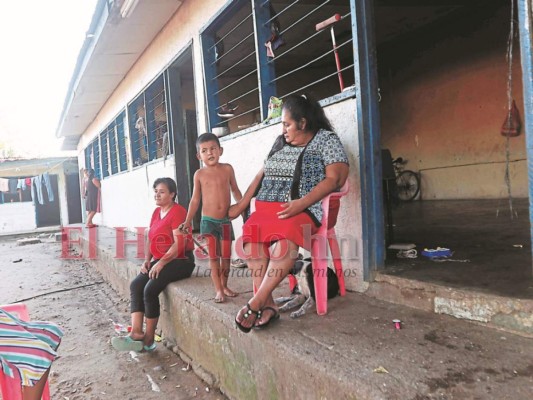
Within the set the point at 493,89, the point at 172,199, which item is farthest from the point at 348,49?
the point at 172,199

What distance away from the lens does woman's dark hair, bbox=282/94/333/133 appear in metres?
2.46

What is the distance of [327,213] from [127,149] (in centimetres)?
758

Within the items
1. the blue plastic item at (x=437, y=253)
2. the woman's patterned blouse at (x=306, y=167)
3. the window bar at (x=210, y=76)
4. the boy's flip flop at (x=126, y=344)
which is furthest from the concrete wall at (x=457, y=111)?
the boy's flip flop at (x=126, y=344)

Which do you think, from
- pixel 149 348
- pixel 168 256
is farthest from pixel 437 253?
pixel 149 348

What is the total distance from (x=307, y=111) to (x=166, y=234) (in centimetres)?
184

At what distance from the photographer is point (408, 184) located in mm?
8891

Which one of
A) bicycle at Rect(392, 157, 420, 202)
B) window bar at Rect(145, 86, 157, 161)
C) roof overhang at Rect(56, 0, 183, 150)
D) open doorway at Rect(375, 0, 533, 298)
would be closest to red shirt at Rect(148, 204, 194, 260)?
open doorway at Rect(375, 0, 533, 298)

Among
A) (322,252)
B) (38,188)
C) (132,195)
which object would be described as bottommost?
(322,252)

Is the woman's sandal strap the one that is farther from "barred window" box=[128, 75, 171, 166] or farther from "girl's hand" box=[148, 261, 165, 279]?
"barred window" box=[128, 75, 171, 166]

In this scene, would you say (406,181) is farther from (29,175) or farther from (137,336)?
(29,175)

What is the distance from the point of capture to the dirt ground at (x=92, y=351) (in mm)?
2965

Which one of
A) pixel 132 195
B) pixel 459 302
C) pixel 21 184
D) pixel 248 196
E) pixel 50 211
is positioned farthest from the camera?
pixel 50 211

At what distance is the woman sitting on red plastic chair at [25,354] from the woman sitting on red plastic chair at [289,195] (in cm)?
101

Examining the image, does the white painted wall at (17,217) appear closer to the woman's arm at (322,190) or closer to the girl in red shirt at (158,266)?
the girl in red shirt at (158,266)
